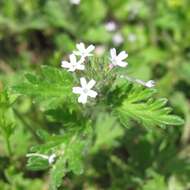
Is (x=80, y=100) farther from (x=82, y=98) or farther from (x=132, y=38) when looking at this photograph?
(x=132, y=38)

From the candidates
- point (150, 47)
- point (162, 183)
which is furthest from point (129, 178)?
point (150, 47)

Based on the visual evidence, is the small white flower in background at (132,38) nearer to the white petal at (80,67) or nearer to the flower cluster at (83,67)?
the flower cluster at (83,67)

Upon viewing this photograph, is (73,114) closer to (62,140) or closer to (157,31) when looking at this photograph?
(62,140)

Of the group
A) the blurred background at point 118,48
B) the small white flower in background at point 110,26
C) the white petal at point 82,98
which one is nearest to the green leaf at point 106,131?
the blurred background at point 118,48

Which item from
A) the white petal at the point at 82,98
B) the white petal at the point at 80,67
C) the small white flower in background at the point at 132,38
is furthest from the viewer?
the small white flower in background at the point at 132,38

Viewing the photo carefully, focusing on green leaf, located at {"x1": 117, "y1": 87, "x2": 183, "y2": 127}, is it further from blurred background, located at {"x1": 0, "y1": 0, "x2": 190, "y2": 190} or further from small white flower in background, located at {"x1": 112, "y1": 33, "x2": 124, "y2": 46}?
small white flower in background, located at {"x1": 112, "y1": 33, "x2": 124, "y2": 46}

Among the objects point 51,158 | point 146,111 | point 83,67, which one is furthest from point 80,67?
point 51,158

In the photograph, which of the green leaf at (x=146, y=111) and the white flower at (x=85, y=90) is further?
the green leaf at (x=146, y=111)
